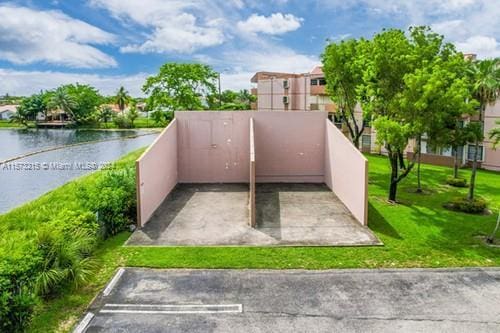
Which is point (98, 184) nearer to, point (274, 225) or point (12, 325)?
point (274, 225)

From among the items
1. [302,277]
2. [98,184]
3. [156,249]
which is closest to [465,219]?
[302,277]

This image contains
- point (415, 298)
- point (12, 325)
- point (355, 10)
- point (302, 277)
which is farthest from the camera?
point (355, 10)

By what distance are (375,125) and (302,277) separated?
7.53 m

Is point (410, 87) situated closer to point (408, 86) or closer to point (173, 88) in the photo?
point (408, 86)

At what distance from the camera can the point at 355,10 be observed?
22328 millimetres

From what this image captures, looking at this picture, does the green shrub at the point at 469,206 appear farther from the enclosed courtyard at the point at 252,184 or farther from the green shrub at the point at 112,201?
the green shrub at the point at 112,201

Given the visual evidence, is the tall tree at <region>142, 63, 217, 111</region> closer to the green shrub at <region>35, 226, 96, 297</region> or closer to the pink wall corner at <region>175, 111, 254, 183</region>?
the pink wall corner at <region>175, 111, 254, 183</region>

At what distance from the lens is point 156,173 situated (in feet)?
57.5

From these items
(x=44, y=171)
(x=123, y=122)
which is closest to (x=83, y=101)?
(x=123, y=122)

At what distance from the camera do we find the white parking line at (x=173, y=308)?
9.05m

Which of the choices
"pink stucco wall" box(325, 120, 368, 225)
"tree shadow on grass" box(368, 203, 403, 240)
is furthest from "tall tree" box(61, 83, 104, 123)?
"tree shadow on grass" box(368, 203, 403, 240)

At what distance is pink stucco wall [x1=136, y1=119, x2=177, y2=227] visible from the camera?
1495 centimetres

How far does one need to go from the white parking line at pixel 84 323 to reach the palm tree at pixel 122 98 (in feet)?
294

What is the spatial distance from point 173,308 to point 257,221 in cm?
678
